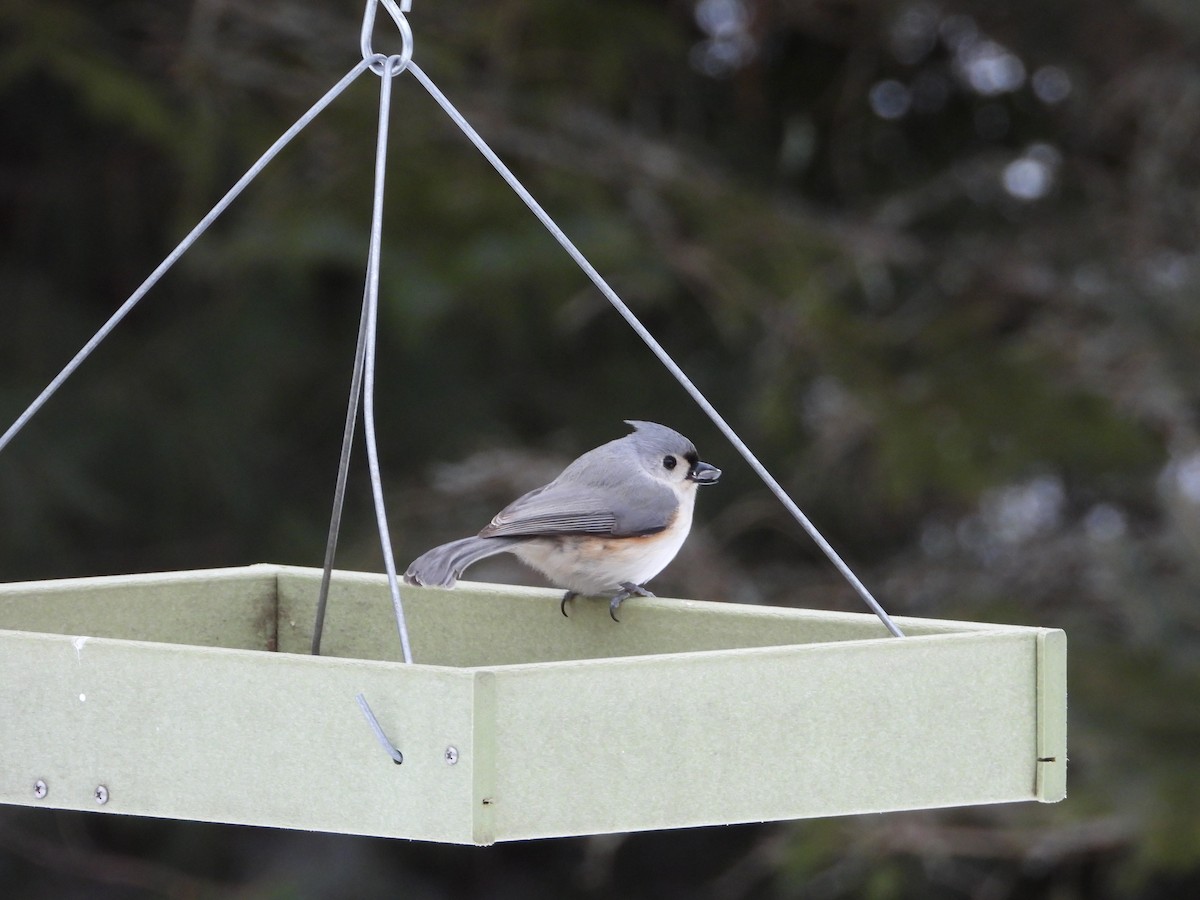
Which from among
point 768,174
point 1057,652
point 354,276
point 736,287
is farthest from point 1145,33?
point 1057,652

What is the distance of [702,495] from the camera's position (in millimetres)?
6914

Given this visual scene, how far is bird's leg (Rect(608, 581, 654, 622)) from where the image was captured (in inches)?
119

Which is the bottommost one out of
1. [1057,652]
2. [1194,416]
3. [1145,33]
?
[1057,652]

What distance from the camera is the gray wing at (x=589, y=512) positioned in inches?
120

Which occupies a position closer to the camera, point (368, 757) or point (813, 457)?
point (368, 757)

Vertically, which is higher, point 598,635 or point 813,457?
point 813,457

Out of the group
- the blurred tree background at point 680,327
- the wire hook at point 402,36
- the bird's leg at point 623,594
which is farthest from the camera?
the blurred tree background at point 680,327

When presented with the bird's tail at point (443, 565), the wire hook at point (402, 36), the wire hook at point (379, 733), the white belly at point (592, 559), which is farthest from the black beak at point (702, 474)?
the wire hook at point (379, 733)

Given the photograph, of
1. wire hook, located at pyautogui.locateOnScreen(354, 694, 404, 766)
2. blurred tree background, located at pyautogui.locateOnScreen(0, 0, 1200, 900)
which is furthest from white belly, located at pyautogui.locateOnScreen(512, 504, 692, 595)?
blurred tree background, located at pyautogui.locateOnScreen(0, 0, 1200, 900)

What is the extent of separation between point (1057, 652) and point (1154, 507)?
4.05m

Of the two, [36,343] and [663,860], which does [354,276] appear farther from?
[663,860]

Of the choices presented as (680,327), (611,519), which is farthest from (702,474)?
(680,327)

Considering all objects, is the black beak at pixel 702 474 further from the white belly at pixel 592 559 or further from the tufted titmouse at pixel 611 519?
the white belly at pixel 592 559

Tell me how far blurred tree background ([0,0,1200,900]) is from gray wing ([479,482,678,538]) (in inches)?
80.3
